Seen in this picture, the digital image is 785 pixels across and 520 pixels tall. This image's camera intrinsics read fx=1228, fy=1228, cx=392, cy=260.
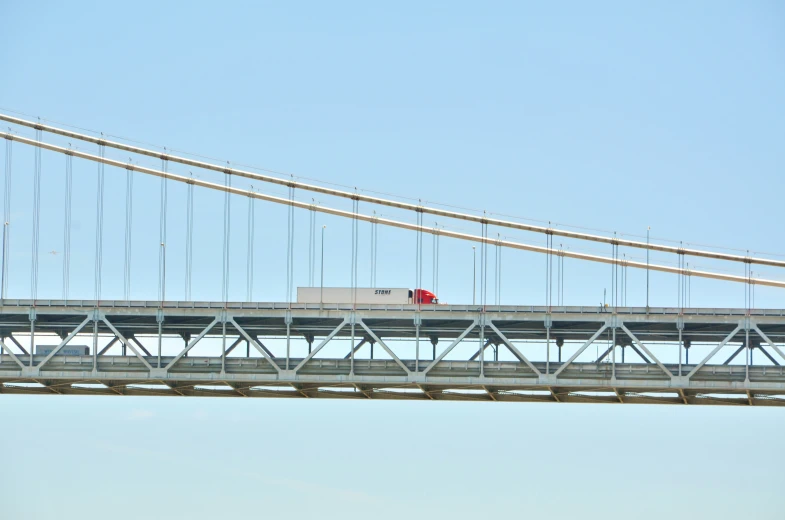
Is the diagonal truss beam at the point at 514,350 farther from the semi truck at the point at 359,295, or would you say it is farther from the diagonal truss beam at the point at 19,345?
the diagonal truss beam at the point at 19,345

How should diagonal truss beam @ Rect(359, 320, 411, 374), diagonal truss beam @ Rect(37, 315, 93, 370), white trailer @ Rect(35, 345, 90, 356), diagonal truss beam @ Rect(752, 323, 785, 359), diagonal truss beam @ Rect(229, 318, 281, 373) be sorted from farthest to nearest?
white trailer @ Rect(35, 345, 90, 356) → diagonal truss beam @ Rect(37, 315, 93, 370) → diagonal truss beam @ Rect(229, 318, 281, 373) → diagonal truss beam @ Rect(359, 320, 411, 374) → diagonal truss beam @ Rect(752, 323, 785, 359)

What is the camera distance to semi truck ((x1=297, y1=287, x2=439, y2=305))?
89.5 m

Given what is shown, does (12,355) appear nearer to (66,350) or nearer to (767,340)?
(66,350)

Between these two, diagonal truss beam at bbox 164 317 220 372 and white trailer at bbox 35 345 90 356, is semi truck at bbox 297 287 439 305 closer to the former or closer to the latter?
diagonal truss beam at bbox 164 317 220 372

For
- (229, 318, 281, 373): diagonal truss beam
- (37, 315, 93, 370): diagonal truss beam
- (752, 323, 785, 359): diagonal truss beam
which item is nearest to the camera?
(752, 323, 785, 359): diagonal truss beam

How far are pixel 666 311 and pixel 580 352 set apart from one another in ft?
20.8

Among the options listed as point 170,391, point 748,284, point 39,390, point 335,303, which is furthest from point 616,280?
point 39,390

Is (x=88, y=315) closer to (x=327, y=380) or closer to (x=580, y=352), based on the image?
(x=327, y=380)

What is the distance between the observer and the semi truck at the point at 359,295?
294 feet

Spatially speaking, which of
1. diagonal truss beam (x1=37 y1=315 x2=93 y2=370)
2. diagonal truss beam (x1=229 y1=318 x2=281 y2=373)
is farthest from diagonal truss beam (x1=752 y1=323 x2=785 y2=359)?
diagonal truss beam (x1=37 y1=315 x2=93 y2=370)

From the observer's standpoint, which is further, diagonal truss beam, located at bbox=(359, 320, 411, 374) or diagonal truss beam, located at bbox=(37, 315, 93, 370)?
diagonal truss beam, located at bbox=(37, 315, 93, 370)

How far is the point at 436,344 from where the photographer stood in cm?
8725

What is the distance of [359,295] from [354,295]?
67.6 inches

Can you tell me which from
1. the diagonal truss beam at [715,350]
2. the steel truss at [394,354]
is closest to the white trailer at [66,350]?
the steel truss at [394,354]
